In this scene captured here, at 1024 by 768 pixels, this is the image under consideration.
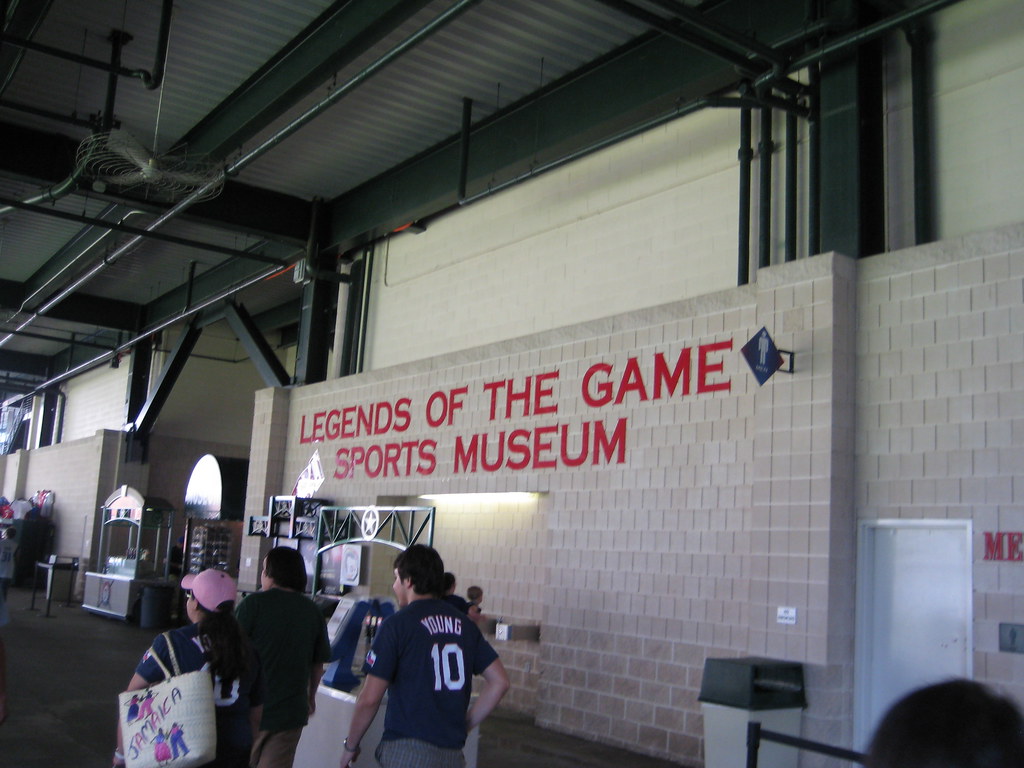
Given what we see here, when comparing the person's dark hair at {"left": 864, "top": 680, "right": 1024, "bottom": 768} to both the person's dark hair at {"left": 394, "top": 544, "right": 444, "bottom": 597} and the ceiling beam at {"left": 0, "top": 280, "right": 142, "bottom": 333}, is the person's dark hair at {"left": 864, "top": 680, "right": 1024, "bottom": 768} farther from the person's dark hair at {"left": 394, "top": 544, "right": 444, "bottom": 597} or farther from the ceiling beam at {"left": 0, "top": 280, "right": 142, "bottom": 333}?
the ceiling beam at {"left": 0, "top": 280, "right": 142, "bottom": 333}

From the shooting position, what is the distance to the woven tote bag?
11.4ft

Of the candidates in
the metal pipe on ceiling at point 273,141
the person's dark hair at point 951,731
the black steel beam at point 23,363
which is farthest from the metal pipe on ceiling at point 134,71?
the black steel beam at point 23,363

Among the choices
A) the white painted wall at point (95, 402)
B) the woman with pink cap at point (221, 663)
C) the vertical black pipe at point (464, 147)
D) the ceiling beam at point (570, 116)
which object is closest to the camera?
the woman with pink cap at point (221, 663)

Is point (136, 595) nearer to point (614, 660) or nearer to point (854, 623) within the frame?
point (614, 660)

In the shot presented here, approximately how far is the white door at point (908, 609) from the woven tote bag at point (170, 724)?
4.89m

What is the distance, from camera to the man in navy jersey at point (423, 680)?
12.2 feet

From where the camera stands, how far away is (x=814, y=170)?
8109 millimetres

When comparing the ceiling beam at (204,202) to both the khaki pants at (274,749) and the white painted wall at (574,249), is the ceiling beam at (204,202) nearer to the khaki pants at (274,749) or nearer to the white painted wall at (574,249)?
the white painted wall at (574,249)

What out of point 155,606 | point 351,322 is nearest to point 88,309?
point 155,606

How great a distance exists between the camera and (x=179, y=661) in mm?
3670

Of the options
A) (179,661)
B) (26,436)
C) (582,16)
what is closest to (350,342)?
(582,16)

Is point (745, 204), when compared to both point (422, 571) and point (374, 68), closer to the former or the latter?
point (374, 68)

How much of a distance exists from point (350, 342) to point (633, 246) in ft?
18.9

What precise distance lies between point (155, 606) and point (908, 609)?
1400 cm
